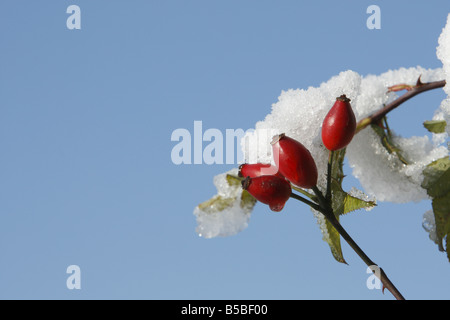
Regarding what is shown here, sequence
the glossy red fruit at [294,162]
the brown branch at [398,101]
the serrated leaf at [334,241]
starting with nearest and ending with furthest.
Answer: the glossy red fruit at [294,162]
the serrated leaf at [334,241]
the brown branch at [398,101]

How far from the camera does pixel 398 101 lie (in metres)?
1.30

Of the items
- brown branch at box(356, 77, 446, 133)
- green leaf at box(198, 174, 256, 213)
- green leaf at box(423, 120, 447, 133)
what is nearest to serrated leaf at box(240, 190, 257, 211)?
green leaf at box(198, 174, 256, 213)

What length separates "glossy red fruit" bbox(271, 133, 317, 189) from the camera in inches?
39.8

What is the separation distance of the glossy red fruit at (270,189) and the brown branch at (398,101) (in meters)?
0.38

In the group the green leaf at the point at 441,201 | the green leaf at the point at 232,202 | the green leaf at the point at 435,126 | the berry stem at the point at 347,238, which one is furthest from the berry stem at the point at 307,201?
the green leaf at the point at 435,126

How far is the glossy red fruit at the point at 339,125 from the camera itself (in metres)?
1.03

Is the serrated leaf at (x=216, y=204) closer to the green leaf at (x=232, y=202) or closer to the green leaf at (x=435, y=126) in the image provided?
the green leaf at (x=232, y=202)

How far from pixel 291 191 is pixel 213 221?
174 mm

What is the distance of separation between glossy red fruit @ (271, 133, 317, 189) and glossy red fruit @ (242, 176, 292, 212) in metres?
0.02

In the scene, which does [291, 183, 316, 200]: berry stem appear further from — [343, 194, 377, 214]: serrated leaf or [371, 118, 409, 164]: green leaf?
[371, 118, 409, 164]: green leaf

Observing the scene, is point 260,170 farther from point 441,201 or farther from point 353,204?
point 441,201

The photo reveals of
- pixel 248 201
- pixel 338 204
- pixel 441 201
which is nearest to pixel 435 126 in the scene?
pixel 441 201
